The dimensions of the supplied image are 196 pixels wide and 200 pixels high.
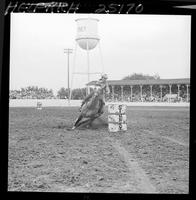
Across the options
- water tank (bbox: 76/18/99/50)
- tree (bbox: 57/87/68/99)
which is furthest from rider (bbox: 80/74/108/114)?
water tank (bbox: 76/18/99/50)

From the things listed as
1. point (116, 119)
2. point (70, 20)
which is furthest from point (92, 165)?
point (70, 20)

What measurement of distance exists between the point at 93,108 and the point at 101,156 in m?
0.39

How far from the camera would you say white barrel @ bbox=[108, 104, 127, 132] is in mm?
2434

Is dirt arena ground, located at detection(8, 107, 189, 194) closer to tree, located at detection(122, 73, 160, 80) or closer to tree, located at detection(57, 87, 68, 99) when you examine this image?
tree, located at detection(57, 87, 68, 99)

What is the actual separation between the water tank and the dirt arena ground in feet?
1.70

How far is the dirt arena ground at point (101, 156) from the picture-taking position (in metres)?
2.32

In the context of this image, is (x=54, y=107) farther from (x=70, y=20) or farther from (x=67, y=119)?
(x=70, y=20)

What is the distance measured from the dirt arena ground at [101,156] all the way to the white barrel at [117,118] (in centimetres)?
4

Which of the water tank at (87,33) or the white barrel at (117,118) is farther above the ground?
the water tank at (87,33)

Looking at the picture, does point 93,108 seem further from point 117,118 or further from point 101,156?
point 101,156

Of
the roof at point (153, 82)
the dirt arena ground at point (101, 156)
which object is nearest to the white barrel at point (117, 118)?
the dirt arena ground at point (101, 156)

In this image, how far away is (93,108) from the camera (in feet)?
8.17

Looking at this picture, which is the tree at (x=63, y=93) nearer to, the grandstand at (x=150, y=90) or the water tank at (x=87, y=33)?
the grandstand at (x=150, y=90)

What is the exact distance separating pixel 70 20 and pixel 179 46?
2.80 ft
